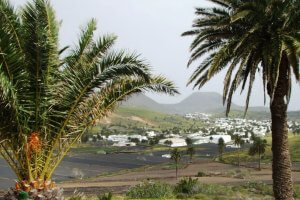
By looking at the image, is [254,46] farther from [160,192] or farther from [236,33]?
[160,192]

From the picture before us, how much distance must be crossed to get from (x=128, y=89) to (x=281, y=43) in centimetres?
617

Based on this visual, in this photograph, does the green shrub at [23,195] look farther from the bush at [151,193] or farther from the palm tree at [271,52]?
the bush at [151,193]

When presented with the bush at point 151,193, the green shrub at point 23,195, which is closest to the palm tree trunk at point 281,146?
the green shrub at point 23,195

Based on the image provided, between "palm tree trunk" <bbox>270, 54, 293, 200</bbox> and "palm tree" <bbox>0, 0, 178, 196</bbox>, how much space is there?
193 inches

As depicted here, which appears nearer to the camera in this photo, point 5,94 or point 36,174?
point 5,94

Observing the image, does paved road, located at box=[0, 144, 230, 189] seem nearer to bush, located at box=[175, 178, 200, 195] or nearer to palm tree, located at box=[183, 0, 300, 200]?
bush, located at box=[175, 178, 200, 195]

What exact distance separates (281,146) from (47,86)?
9.64 meters

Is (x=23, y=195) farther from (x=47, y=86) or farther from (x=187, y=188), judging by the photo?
(x=187, y=188)

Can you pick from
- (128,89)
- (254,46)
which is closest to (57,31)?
(128,89)

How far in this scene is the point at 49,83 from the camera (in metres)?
13.7

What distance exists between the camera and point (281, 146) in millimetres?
16875

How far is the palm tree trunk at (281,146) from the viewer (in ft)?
55.1

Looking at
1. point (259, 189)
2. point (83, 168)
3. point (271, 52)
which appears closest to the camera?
point (271, 52)

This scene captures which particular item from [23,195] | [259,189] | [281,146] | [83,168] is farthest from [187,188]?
[83,168]
